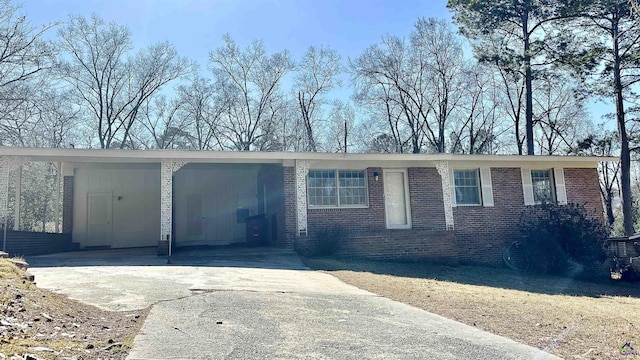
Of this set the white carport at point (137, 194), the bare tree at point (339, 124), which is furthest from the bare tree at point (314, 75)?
the white carport at point (137, 194)

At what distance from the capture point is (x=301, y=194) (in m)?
13.1

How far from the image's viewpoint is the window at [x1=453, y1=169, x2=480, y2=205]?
14945 mm

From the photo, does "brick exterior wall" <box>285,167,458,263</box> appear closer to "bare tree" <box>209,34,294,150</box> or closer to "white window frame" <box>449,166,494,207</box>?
"white window frame" <box>449,166,494,207</box>

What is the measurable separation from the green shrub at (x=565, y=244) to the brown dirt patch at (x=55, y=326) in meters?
11.6

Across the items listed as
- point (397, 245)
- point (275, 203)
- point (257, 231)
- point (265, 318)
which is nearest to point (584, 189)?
point (397, 245)

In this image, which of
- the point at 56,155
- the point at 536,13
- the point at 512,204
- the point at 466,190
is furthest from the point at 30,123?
the point at 536,13

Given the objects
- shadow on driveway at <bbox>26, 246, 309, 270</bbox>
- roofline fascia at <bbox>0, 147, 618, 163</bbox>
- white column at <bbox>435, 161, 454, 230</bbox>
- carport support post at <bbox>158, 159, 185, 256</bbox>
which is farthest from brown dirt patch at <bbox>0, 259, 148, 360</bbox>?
white column at <bbox>435, 161, 454, 230</bbox>

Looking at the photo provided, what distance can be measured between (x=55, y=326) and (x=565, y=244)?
1295 cm

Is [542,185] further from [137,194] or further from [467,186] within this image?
[137,194]

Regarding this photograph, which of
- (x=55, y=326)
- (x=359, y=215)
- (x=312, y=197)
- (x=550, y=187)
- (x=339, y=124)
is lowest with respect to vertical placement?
(x=55, y=326)

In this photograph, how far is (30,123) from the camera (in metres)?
20.6

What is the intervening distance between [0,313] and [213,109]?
29.1 meters

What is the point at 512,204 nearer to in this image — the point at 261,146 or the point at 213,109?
the point at 261,146

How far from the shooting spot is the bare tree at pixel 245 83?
105ft
